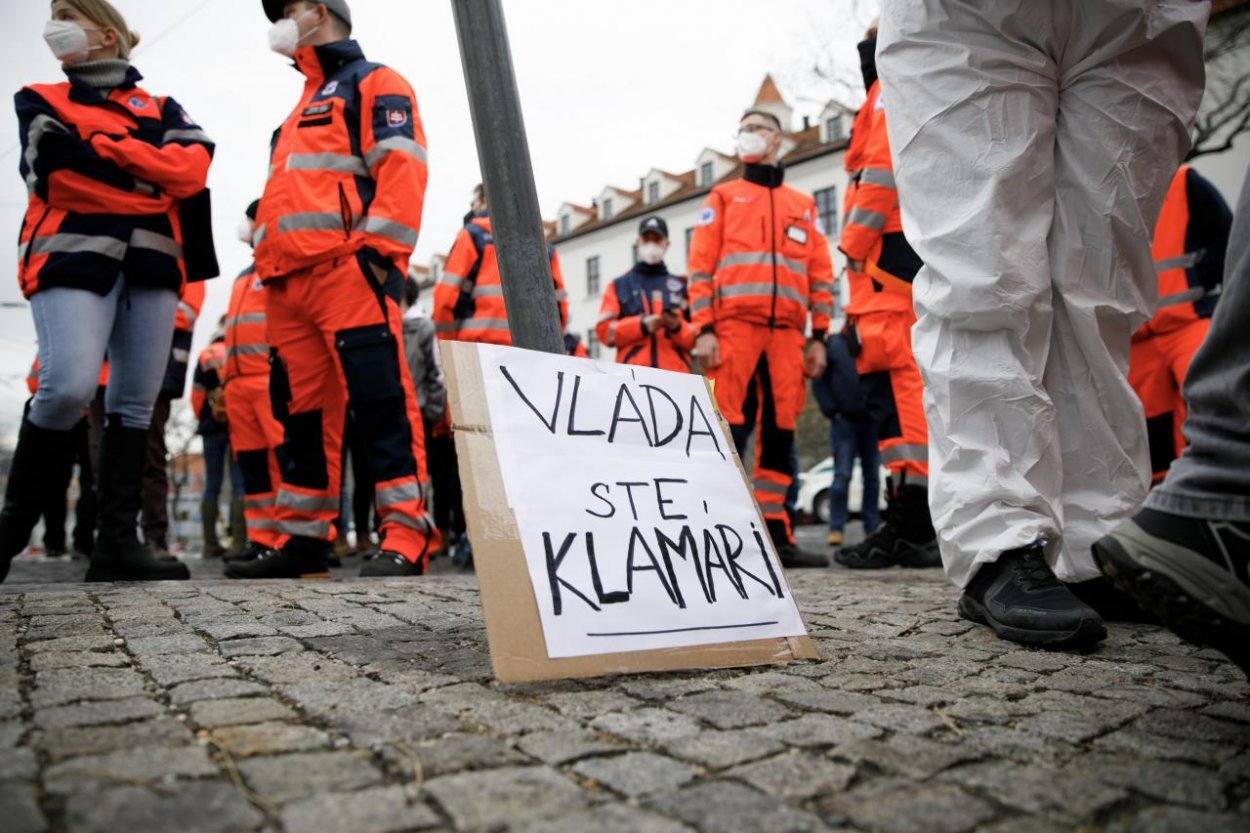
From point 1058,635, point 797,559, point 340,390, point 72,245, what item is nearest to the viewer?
point 1058,635

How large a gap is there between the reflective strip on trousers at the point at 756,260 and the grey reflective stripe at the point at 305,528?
250 cm

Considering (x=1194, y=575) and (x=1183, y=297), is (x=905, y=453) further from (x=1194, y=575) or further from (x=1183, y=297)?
(x=1194, y=575)

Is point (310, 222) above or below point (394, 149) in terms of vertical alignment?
below

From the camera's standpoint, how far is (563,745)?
113 centimetres

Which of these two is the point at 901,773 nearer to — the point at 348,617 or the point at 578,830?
the point at 578,830

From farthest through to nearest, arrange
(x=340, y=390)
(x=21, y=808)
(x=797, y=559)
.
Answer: (x=797, y=559)
(x=340, y=390)
(x=21, y=808)

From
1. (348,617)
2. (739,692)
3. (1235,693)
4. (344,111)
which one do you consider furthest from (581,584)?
(344,111)

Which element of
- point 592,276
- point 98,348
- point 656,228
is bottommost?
point 98,348

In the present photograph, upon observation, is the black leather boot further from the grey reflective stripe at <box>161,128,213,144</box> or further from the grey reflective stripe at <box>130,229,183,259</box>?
the grey reflective stripe at <box>161,128,213,144</box>

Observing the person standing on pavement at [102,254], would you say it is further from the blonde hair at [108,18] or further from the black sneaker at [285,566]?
the black sneaker at [285,566]

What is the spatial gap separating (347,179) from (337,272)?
0.36 m

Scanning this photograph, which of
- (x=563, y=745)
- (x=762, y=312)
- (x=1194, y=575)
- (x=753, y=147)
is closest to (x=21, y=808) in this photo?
(x=563, y=745)

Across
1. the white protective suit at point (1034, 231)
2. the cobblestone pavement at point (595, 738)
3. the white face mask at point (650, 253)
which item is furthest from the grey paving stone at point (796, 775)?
the white face mask at point (650, 253)

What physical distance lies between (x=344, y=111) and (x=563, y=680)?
8.85 ft
